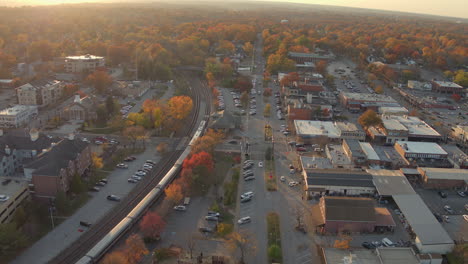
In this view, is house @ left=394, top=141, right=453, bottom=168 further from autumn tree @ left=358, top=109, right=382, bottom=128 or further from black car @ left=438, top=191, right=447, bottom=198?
autumn tree @ left=358, top=109, right=382, bottom=128

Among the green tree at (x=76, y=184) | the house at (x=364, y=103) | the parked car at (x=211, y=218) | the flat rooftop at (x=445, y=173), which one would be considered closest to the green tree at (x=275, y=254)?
the parked car at (x=211, y=218)

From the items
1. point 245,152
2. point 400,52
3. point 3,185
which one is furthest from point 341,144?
point 400,52

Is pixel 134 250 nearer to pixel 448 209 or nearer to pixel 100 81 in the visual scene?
pixel 448 209

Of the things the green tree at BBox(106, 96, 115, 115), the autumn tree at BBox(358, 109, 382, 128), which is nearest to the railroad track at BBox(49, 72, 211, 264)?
the green tree at BBox(106, 96, 115, 115)

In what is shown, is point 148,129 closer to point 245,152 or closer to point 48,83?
point 245,152

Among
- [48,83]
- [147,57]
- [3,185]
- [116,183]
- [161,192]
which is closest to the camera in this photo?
[3,185]
